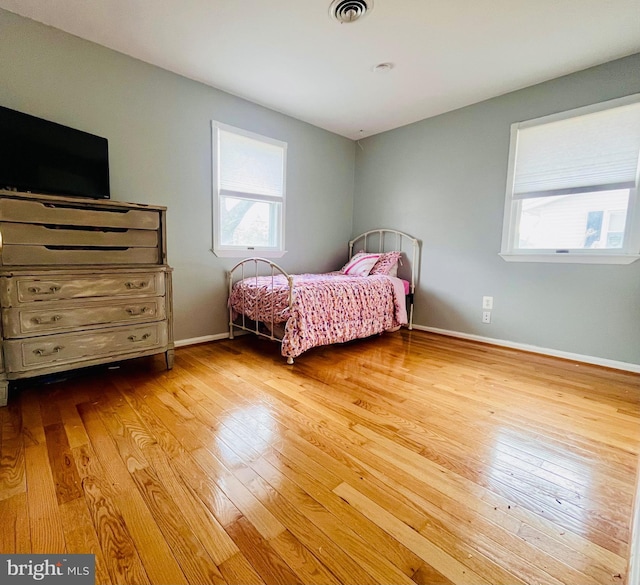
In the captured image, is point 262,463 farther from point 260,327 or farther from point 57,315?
point 260,327

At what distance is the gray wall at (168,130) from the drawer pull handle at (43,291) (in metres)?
0.92

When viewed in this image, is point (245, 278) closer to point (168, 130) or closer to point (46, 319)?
point (168, 130)

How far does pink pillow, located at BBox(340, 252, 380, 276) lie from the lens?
3.48 m

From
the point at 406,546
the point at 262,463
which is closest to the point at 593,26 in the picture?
the point at 406,546

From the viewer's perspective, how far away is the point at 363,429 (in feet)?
4.94

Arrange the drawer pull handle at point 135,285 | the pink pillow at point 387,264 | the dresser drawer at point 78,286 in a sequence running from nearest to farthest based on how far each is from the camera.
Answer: the dresser drawer at point 78,286, the drawer pull handle at point 135,285, the pink pillow at point 387,264

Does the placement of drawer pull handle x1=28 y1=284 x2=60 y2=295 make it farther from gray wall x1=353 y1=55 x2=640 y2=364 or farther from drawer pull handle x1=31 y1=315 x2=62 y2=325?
gray wall x1=353 y1=55 x2=640 y2=364

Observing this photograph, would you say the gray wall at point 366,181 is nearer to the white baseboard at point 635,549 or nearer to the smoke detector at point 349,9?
the smoke detector at point 349,9

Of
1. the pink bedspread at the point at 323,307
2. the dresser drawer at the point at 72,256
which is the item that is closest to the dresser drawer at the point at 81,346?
the dresser drawer at the point at 72,256

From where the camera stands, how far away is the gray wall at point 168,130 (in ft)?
6.63

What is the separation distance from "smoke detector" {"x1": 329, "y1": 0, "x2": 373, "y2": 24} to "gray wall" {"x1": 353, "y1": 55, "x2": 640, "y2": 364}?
1.70m

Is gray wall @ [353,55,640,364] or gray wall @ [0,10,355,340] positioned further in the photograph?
gray wall @ [353,55,640,364]

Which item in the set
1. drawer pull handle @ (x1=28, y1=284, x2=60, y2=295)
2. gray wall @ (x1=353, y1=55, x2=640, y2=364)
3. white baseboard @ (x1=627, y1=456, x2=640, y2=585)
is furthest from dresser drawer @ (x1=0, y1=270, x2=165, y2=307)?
gray wall @ (x1=353, y1=55, x2=640, y2=364)

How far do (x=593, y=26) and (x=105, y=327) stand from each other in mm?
3565
